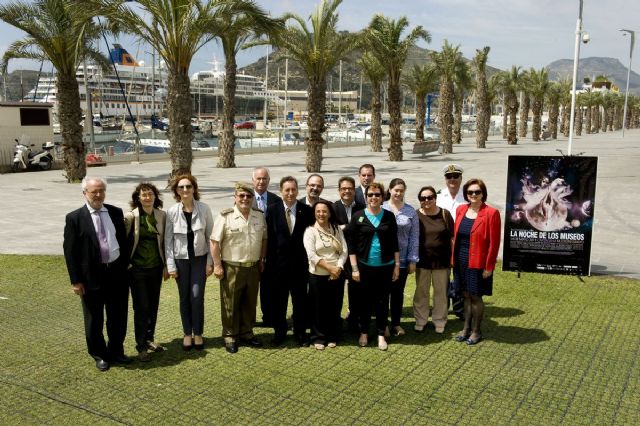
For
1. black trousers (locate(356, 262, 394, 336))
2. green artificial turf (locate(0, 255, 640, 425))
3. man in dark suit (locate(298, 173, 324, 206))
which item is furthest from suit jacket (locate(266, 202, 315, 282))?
green artificial turf (locate(0, 255, 640, 425))

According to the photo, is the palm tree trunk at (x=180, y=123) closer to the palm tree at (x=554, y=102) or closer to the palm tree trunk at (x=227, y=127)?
the palm tree trunk at (x=227, y=127)

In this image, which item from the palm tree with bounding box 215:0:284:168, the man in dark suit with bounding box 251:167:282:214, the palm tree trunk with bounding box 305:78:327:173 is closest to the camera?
the man in dark suit with bounding box 251:167:282:214

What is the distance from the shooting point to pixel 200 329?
5625mm

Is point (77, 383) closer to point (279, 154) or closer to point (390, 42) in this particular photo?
point (390, 42)

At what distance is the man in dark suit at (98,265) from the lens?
16.1 ft

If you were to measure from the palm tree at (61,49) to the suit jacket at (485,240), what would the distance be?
1495 centimetres

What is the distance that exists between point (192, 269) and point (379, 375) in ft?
6.42

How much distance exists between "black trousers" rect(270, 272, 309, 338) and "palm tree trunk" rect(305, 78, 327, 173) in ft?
58.6

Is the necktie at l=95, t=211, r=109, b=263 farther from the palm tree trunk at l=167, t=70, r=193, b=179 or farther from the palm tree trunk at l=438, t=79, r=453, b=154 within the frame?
the palm tree trunk at l=438, t=79, r=453, b=154

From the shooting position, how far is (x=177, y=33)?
14.7 meters

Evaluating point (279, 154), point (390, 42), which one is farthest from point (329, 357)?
point (279, 154)

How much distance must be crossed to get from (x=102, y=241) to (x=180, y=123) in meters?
11.5

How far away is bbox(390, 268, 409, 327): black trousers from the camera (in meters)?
5.93

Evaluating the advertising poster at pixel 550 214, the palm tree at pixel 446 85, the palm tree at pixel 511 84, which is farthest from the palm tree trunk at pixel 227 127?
the palm tree at pixel 511 84
